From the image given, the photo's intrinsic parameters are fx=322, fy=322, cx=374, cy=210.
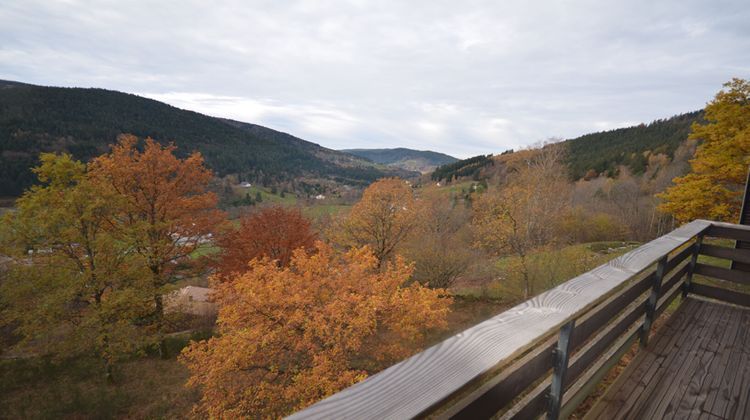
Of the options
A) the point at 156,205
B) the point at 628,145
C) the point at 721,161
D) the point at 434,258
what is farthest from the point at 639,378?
the point at 628,145

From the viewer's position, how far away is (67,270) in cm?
1220

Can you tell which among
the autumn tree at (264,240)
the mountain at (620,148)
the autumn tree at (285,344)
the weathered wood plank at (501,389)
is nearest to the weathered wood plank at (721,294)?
the weathered wood plank at (501,389)

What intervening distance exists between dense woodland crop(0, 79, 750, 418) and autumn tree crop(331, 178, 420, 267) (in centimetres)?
11

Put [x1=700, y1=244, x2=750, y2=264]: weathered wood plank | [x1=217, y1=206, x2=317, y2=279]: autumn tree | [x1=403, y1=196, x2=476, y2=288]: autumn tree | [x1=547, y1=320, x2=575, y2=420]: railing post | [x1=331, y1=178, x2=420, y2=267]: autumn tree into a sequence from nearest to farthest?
[x1=547, y1=320, x2=575, y2=420]: railing post → [x1=700, y1=244, x2=750, y2=264]: weathered wood plank → [x1=217, y1=206, x2=317, y2=279]: autumn tree → [x1=403, y1=196, x2=476, y2=288]: autumn tree → [x1=331, y1=178, x2=420, y2=267]: autumn tree

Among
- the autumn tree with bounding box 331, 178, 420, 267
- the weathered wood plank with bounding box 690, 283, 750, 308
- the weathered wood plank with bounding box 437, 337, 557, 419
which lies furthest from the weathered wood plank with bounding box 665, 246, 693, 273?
the autumn tree with bounding box 331, 178, 420, 267

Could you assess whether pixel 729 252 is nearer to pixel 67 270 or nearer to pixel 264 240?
pixel 67 270

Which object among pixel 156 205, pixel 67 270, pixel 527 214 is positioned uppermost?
pixel 527 214

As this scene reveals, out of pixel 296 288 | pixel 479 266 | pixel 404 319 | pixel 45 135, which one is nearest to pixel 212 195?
pixel 296 288

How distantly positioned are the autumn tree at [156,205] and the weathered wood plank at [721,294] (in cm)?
1679

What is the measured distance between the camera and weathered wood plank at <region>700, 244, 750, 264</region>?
14.2 ft

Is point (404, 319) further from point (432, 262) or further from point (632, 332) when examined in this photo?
point (432, 262)

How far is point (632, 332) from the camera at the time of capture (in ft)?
11.0

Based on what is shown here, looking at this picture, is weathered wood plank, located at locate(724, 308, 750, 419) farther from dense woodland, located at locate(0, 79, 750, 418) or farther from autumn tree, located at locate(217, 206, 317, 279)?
autumn tree, located at locate(217, 206, 317, 279)

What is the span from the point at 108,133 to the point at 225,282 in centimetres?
13417
